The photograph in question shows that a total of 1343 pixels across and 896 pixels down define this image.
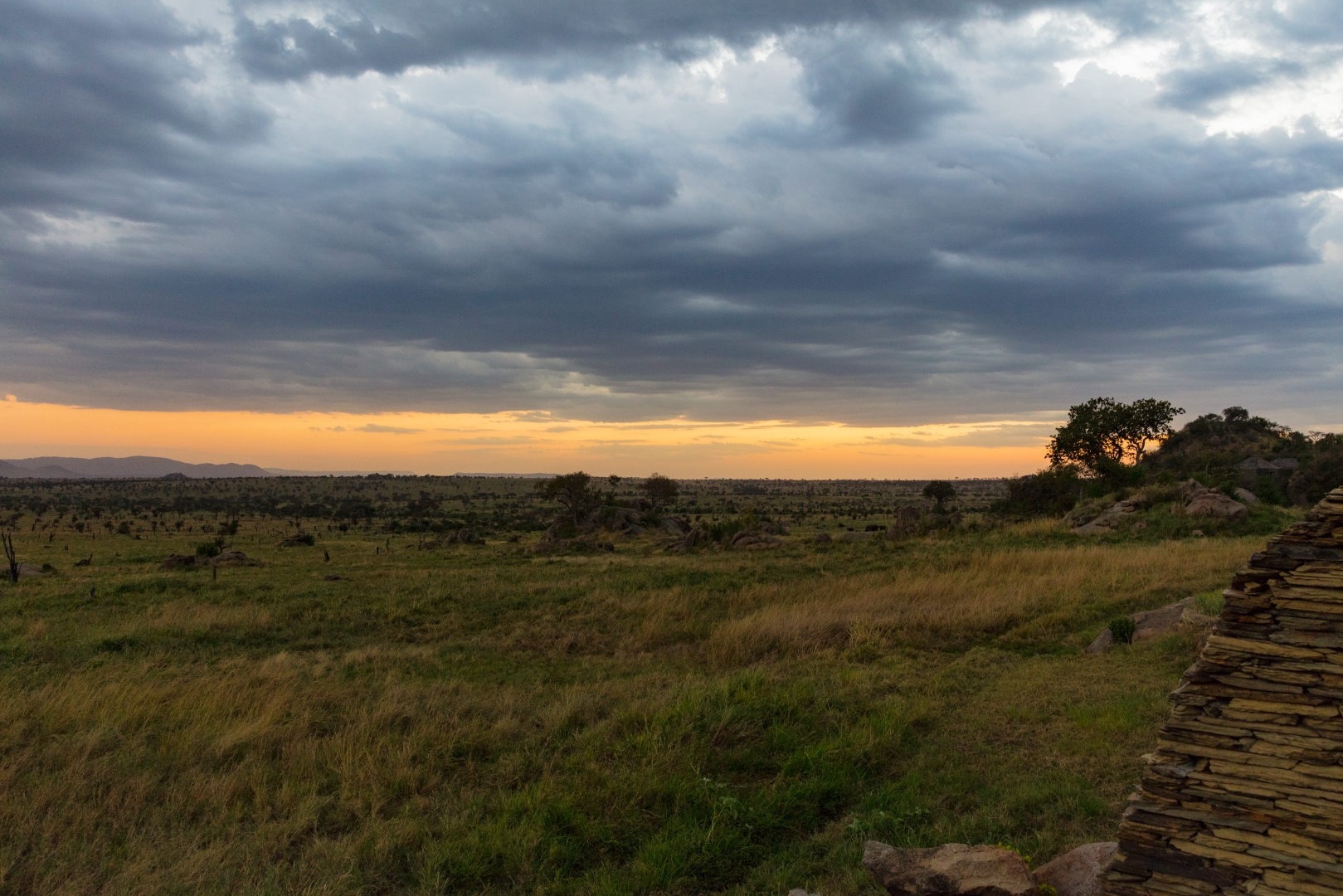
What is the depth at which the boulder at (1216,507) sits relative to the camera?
28438mm

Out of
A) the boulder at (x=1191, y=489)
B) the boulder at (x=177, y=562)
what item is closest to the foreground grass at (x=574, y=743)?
the boulder at (x=177, y=562)

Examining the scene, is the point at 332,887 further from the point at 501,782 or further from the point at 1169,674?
the point at 1169,674

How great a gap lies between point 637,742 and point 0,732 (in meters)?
7.23

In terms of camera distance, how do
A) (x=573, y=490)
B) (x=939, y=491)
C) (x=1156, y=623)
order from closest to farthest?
1. (x=1156, y=623)
2. (x=573, y=490)
3. (x=939, y=491)

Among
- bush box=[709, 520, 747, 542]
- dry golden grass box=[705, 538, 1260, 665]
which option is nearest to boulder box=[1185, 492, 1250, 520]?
dry golden grass box=[705, 538, 1260, 665]

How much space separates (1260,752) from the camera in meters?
4.30

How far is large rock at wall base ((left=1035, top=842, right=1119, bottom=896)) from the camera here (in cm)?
500

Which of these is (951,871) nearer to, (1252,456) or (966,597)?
(966,597)

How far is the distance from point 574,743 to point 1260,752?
6.61 meters

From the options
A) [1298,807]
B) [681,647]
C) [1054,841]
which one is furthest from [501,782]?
[681,647]

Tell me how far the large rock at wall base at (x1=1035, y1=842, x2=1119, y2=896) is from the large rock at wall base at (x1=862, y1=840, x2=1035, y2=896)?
0.29m

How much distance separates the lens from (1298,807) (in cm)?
416

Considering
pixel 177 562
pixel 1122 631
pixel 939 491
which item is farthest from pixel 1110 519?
pixel 177 562

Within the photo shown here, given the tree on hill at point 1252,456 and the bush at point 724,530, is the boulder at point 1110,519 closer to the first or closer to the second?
the tree on hill at point 1252,456
